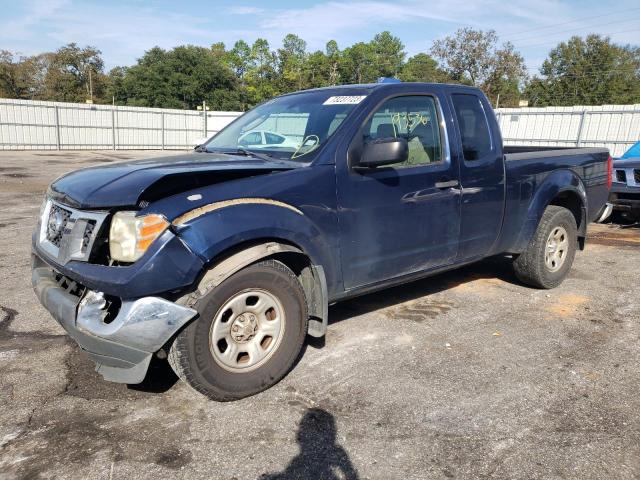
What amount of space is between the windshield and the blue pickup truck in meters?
0.02

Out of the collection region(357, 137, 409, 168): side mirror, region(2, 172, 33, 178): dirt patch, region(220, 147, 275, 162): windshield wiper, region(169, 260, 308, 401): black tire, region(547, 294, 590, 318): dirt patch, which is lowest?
region(2, 172, 33, 178): dirt patch

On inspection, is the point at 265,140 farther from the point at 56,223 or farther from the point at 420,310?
the point at 420,310

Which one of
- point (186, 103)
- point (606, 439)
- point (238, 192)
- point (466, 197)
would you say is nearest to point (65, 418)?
point (238, 192)

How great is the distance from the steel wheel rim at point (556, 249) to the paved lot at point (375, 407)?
646 mm

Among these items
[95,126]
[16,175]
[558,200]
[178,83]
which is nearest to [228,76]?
[178,83]

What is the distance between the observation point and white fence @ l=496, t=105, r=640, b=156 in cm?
1645

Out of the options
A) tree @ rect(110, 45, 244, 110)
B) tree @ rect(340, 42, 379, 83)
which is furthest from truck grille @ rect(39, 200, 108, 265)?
tree @ rect(340, 42, 379, 83)

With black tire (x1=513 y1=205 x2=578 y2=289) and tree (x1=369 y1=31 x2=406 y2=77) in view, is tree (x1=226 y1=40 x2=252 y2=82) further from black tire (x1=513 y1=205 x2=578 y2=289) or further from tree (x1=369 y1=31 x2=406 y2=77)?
black tire (x1=513 y1=205 x2=578 y2=289)

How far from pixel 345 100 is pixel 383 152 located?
2.17 ft

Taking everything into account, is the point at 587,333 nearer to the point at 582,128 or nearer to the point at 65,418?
the point at 65,418

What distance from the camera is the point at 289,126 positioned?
12.7 ft

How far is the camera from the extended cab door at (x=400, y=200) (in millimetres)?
3418

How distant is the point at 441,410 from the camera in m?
2.98

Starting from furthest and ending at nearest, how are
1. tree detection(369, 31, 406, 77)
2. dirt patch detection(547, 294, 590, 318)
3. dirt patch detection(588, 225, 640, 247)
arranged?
tree detection(369, 31, 406, 77) → dirt patch detection(588, 225, 640, 247) → dirt patch detection(547, 294, 590, 318)
